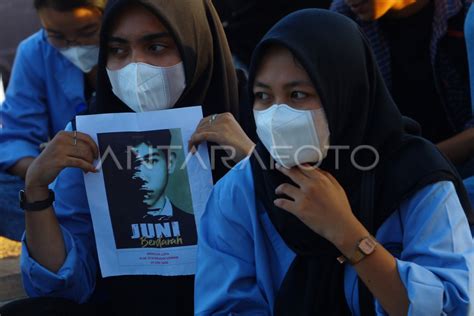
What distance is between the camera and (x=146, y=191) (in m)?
2.56

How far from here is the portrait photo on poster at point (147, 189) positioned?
2.53 m

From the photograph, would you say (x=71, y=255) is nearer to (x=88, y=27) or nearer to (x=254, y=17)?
(x=88, y=27)

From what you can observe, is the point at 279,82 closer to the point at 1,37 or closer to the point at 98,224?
the point at 98,224

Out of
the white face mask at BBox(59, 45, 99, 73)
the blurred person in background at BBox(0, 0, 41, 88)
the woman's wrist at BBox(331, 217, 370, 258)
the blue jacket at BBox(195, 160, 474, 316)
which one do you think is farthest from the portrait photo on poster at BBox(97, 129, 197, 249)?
the blurred person in background at BBox(0, 0, 41, 88)

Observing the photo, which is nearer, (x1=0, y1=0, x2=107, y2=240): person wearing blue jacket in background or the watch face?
the watch face

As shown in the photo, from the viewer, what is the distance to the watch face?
1926mm

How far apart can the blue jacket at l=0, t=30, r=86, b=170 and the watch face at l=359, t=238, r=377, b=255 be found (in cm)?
211

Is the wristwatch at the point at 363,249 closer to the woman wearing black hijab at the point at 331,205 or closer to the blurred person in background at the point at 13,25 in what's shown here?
the woman wearing black hijab at the point at 331,205

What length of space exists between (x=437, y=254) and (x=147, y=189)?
3.21ft

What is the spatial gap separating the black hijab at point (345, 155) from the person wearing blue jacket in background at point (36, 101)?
5.60ft

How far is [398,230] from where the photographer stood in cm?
208

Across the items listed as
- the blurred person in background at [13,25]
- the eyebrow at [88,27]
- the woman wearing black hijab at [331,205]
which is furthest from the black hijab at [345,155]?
the blurred person in background at [13,25]

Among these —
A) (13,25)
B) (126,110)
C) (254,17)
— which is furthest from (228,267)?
(13,25)

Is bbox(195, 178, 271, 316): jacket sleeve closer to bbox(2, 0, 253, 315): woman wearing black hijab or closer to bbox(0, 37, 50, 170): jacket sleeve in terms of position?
bbox(2, 0, 253, 315): woman wearing black hijab
